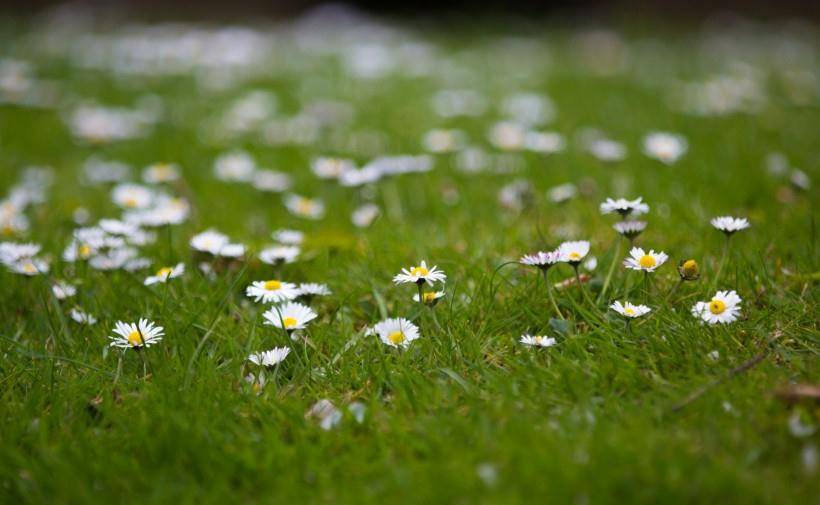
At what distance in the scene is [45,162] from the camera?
3.08 m

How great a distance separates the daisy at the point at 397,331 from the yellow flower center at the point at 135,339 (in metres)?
0.50

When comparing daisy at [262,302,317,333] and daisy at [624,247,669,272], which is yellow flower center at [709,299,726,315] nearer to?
daisy at [624,247,669,272]

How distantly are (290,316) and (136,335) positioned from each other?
0.33 m


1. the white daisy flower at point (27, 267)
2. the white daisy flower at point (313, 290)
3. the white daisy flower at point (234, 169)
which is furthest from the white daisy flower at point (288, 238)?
the white daisy flower at point (234, 169)

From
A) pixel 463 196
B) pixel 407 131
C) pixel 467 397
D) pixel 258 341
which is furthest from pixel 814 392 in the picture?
pixel 407 131

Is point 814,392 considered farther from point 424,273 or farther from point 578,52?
point 578,52

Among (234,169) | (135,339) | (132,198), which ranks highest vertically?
(135,339)

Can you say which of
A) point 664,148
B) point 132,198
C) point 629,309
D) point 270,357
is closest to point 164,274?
point 270,357

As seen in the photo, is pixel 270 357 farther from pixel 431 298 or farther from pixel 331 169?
pixel 331 169

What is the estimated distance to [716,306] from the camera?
1490mm

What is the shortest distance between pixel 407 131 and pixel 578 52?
281 cm

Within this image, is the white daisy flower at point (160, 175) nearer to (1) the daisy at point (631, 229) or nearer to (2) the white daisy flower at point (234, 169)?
(2) the white daisy flower at point (234, 169)

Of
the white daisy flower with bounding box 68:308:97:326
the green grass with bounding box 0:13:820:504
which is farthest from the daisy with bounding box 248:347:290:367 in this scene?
the white daisy flower with bounding box 68:308:97:326

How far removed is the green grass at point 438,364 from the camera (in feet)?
3.83
